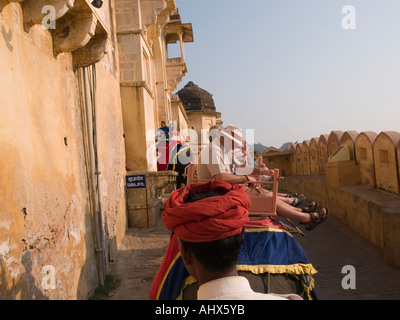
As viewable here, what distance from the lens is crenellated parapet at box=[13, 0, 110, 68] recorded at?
355 cm

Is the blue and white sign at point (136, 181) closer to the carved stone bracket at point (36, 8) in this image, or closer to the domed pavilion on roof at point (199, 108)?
the carved stone bracket at point (36, 8)

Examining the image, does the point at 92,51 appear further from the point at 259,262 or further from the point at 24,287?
the point at 259,262

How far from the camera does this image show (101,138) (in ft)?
20.8

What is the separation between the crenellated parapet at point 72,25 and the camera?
3.55 metres

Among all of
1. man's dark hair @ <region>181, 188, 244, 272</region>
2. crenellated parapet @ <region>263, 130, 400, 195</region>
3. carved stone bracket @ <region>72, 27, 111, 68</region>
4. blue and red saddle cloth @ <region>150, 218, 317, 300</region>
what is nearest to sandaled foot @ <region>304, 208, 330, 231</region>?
blue and red saddle cloth @ <region>150, 218, 317, 300</region>

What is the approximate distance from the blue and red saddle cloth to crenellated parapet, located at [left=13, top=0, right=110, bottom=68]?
2551 mm

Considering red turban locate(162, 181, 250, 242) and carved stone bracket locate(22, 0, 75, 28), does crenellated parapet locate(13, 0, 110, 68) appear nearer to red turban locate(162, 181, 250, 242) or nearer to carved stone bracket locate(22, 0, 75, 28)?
carved stone bracket locate(22, 0, 75, 28)

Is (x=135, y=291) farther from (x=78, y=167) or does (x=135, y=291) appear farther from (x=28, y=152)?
(x=28, y=152)

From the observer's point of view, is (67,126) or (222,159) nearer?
(222,159)

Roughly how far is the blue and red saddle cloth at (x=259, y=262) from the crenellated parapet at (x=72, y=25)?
255 centimetres

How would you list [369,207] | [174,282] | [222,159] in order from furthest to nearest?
[369,207], [222,159], [174,282]

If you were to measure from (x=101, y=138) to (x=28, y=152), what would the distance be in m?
2.90

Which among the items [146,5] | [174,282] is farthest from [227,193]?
[146,5]

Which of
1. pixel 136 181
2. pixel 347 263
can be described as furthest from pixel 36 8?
pixel 347 263
